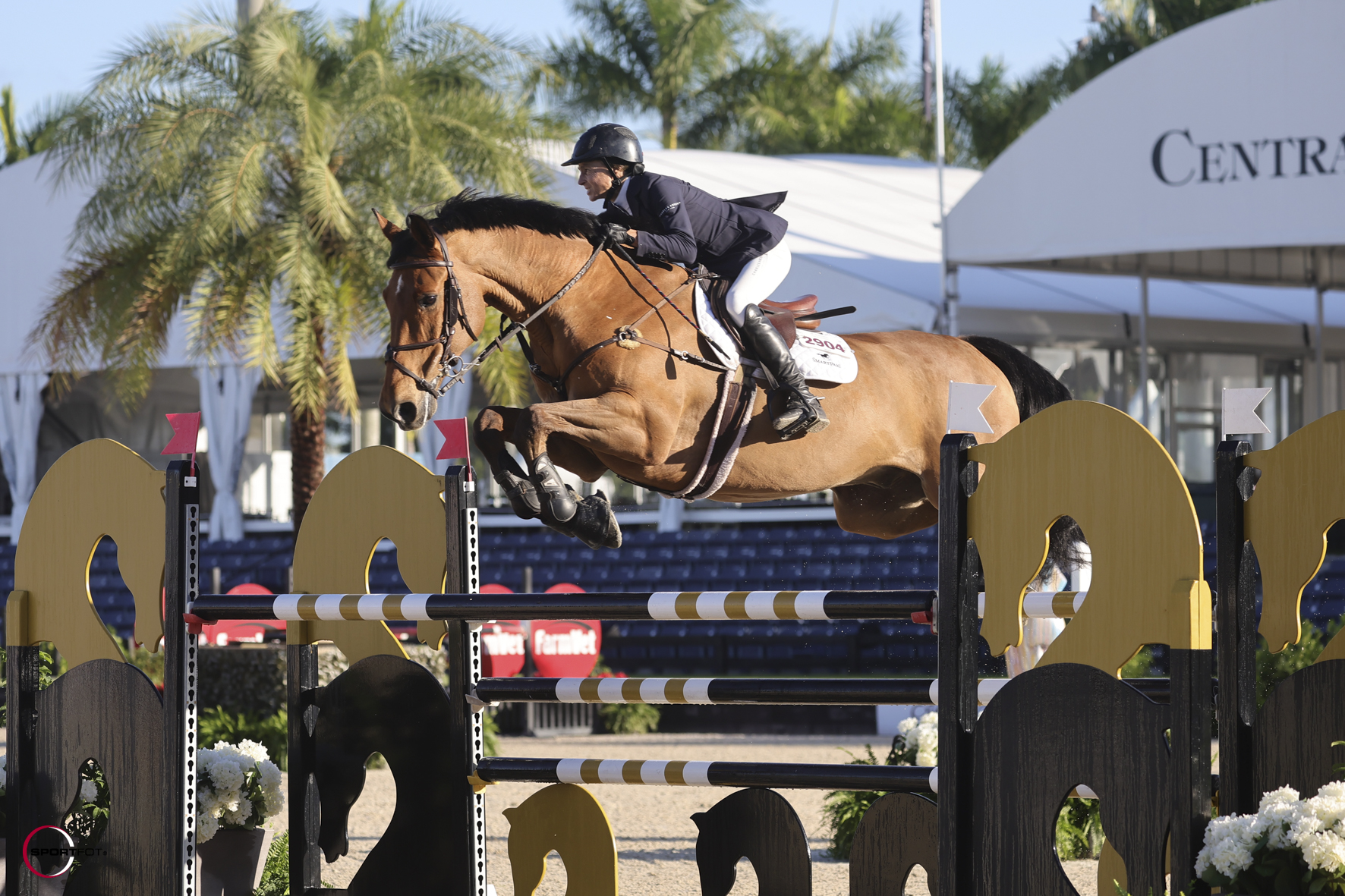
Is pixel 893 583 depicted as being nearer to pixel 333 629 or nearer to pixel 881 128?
pixel 333 629

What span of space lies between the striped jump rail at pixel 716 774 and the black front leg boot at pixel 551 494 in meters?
0.68

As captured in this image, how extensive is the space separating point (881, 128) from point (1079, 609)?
26.1 meters

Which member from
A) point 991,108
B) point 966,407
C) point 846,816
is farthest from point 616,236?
point 991,108

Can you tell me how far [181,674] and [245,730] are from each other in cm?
600

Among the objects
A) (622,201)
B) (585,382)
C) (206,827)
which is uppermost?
(622,201)

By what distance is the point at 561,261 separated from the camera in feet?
15.3

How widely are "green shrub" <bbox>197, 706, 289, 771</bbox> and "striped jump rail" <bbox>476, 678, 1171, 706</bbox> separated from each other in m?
5.27

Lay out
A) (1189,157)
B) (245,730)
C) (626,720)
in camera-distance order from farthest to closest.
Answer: (626,720) < (1189,157) < (245,730)

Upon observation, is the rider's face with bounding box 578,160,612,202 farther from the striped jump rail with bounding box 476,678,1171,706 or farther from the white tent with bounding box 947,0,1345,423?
the white tent with bounding box 947,0,1345,423

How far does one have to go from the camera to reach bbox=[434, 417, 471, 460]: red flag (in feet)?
13.6

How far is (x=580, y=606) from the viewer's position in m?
3.71

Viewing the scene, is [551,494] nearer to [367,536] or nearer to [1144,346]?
[367,536]

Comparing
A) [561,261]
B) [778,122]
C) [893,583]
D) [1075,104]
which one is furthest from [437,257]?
[778,122]

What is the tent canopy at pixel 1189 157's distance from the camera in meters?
11.0
